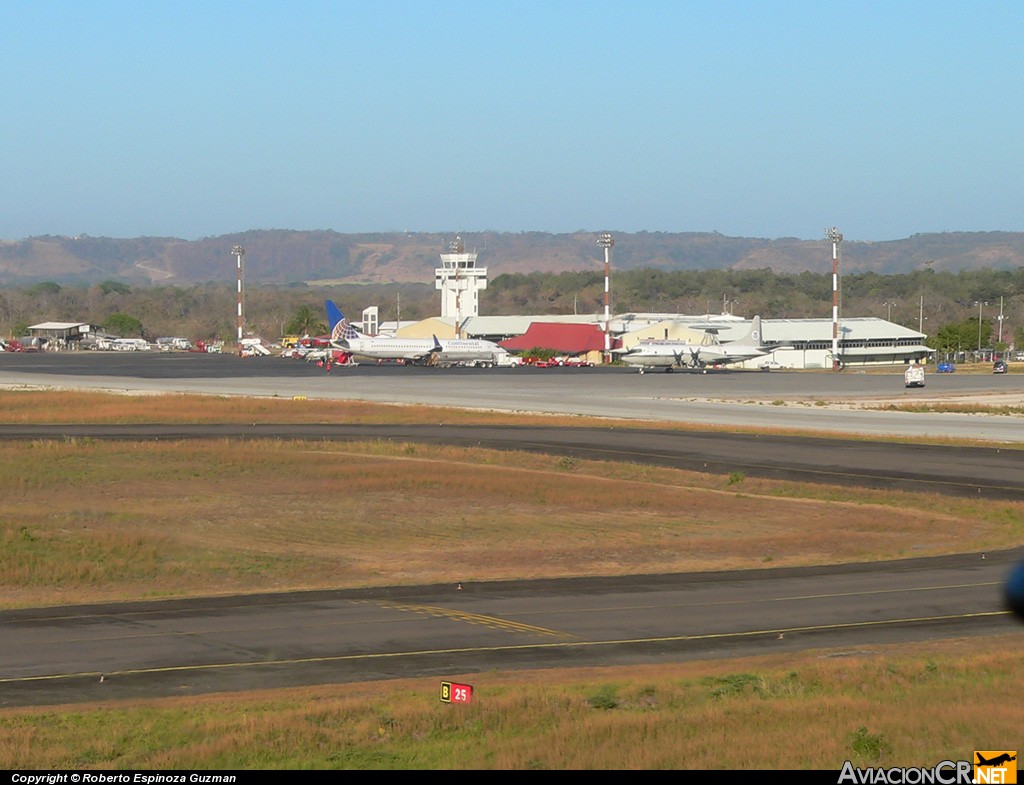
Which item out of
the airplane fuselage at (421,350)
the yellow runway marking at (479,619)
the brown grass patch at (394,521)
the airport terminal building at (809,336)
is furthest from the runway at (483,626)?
the airport terminal building at (809,336)

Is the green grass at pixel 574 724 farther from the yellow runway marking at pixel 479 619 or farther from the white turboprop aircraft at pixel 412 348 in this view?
the white turboprop aircraft at pixel 412 348

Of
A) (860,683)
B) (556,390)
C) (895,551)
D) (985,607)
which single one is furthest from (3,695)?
(556,390)

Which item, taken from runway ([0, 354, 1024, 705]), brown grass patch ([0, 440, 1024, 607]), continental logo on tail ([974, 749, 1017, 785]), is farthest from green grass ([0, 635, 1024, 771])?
brown grass patch ([0, 440, 1024, 607])

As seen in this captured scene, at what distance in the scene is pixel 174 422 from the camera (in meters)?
77.3

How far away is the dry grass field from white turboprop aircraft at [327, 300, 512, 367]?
222ft

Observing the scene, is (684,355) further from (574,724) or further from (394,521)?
(574,724)

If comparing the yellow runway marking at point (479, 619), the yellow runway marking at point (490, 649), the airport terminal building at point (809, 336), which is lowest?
the yellow runway marking at point (479, 619)

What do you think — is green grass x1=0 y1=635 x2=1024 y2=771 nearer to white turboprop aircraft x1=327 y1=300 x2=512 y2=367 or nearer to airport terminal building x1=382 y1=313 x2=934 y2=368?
white turboprop aircraft x1=327 y1=300 x2=512 y2=367

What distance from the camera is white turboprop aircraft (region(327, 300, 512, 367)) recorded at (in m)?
149

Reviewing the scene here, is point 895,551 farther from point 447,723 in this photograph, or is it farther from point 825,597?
point 447,723

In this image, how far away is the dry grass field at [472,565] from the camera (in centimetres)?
1627

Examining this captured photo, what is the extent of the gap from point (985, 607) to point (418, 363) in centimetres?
12743

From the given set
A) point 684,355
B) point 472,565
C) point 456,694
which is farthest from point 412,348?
point 456,694

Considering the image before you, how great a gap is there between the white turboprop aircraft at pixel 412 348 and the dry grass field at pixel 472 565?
67.8 metres
